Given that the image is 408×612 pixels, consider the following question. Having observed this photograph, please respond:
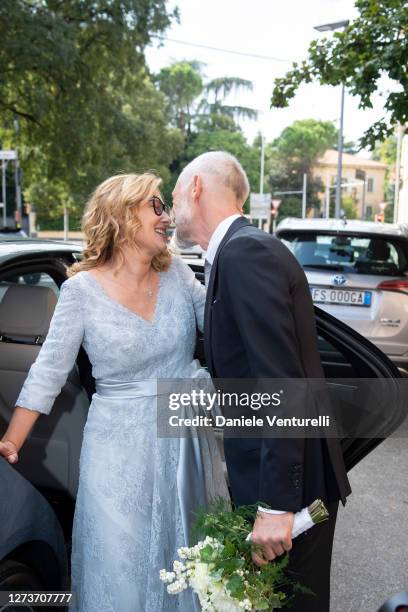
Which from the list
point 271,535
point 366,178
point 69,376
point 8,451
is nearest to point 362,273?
point 69,376

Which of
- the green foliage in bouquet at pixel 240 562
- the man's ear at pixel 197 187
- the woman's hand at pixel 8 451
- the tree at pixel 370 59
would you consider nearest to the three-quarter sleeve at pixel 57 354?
the woman's hand at pixel 8 451

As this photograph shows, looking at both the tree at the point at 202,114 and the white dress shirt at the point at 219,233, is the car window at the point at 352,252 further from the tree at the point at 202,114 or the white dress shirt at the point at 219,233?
the tree at the point at 202,114

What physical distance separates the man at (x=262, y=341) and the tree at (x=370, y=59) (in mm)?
6641

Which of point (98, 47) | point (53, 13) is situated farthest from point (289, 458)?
point (98, 47)

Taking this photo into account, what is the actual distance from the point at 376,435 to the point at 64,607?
4.26 feet

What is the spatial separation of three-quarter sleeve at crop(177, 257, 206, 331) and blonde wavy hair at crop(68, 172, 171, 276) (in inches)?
11.0

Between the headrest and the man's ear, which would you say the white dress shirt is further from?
the headrest

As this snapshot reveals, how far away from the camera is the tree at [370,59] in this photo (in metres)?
7.89

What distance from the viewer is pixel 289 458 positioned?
175 centimetres

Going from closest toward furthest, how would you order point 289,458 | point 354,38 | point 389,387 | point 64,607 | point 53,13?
point 289,458 < point 64,607 < point 389,387 < point 354,38 < point 53,13

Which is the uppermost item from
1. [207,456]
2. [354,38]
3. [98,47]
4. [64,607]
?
[98,47]

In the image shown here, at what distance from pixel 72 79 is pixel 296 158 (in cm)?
8441

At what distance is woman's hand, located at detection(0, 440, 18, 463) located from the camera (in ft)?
6.95

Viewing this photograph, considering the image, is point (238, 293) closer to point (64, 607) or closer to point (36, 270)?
point (64, 607)
